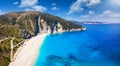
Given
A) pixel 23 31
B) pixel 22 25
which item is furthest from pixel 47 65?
pixel 22 25

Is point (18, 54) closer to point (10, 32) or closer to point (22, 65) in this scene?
point (22, 65)

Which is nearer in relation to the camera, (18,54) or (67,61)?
(67,61)

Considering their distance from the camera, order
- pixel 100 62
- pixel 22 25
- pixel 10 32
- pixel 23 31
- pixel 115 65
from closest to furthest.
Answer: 1. pixel 115 65
2. pixel 100 62
3. pixel 10 32
4. pixel 23 31
5. pixel 22 25

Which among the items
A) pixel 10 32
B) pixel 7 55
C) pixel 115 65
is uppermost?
pixel 10 32

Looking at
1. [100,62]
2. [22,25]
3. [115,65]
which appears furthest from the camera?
[22,25]

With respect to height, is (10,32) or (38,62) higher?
(10,32)

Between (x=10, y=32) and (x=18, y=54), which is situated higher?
(x=10, y=32)

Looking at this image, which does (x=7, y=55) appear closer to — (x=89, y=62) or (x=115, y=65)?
(x=89, y=62)

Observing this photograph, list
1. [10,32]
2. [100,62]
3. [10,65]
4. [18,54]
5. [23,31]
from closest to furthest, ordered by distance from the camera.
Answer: [10,65] → [100,62] → [18,54] → [10,32] → [23,31]

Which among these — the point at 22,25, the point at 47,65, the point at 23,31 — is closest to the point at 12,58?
the point at 47,65
